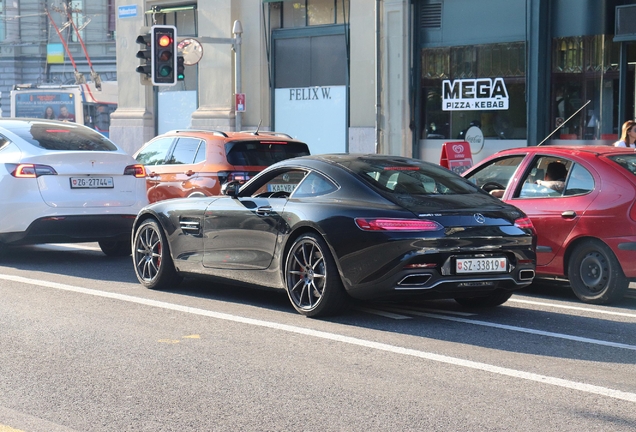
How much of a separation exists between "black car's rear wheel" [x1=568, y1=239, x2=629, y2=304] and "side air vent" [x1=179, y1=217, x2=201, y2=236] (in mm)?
3377

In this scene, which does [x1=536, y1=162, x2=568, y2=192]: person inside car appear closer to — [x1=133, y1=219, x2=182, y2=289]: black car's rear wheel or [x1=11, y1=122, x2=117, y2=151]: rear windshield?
[x1=133, y1=219, x2=182, y2=289]: black car's rear wheel

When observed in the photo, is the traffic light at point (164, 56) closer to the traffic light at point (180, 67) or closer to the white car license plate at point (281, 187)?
the traffic light at point (180, 67)

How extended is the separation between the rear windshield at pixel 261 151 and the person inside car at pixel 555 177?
4.60 metres

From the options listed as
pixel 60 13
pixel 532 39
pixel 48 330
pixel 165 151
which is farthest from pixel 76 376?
pixel 60 13

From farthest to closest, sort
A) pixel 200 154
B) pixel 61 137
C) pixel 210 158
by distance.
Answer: pixel 200 154
pixel 210 158
pixel 61 137

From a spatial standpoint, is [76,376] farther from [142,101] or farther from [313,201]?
→ [142,101]

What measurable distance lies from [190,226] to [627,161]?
13.1 ft

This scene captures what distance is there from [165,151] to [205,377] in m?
9.50

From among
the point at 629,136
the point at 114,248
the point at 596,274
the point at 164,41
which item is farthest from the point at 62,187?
the point at 164,41

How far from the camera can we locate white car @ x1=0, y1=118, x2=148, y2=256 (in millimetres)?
11492

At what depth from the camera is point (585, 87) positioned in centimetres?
1942

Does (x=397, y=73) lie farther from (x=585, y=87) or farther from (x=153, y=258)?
(x=153, y=258)

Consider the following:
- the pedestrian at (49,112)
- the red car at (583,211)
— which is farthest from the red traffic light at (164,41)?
the pedestrian at (49,112)

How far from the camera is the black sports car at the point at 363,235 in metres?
7.59
